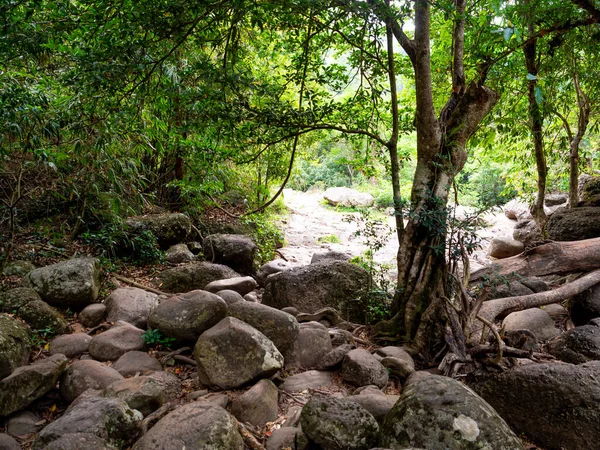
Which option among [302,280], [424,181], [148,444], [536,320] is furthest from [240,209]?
[148,444]

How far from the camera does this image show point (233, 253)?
752 cm

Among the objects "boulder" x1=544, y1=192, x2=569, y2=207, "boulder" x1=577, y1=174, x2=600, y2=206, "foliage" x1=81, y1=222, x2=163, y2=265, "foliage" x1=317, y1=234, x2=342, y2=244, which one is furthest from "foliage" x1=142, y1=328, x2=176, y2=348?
"boulder" x1=544, y1=192, x2=569, y2=207

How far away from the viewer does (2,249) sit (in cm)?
529

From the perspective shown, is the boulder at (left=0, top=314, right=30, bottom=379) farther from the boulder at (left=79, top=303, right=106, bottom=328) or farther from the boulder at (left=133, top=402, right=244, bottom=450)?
the boulder at (left=133, top=402, right=244, bottom=450)

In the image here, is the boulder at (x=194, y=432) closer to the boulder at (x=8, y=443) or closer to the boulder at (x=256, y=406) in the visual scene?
the boulder at (x=256, y=406)

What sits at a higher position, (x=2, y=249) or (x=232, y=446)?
(x=2, y=249)

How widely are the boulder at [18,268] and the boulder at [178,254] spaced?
2.33 metres

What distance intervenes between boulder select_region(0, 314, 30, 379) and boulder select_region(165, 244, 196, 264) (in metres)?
3.51

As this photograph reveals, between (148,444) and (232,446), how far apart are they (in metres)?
0.53

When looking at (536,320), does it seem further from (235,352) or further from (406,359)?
(235,352)

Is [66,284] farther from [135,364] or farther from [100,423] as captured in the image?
[100,423]

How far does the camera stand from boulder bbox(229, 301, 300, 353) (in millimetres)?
3895

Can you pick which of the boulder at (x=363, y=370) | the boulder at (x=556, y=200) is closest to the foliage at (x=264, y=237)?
the boulder at (x=363, y=370)

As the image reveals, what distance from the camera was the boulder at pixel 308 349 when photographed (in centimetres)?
400
